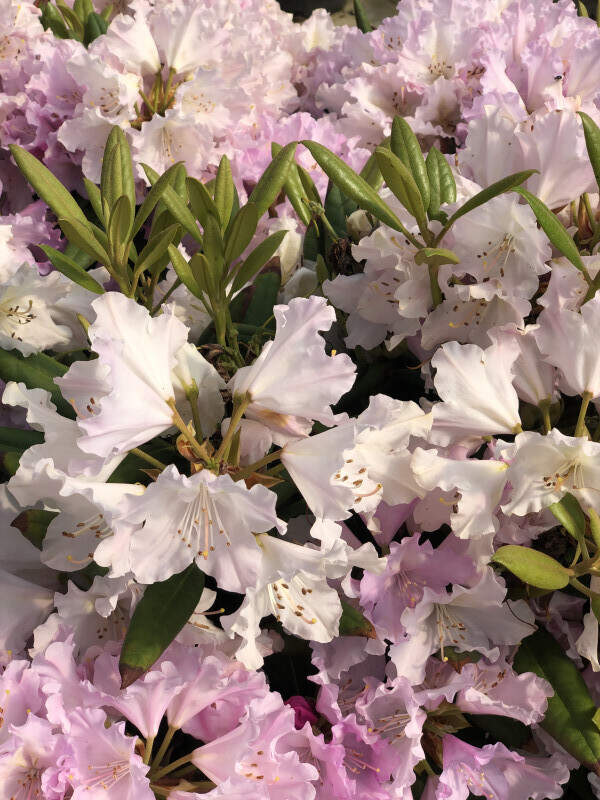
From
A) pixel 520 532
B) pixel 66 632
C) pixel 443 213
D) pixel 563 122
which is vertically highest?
pixel 563 122

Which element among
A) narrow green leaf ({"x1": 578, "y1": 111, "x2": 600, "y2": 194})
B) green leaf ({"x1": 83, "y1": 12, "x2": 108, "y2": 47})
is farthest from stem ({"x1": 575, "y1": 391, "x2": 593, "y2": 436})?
green leaf ({"x1": 83, "y1": 12, "x2": 108, "y2": 47})

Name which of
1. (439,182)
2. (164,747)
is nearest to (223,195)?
(439,182)

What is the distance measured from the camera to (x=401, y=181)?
0.82 metres

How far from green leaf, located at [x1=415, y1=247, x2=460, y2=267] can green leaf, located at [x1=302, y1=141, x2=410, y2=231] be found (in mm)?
46

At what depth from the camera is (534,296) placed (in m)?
0.88

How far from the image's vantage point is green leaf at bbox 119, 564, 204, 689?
0.75 metres

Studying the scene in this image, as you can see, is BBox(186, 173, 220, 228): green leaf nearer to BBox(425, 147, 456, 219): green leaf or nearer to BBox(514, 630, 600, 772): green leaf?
BBox(425, 147, 456, 219): green leaf

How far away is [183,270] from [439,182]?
1.01 feet

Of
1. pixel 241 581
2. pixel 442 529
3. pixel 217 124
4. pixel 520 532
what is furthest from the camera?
pixel 217 124

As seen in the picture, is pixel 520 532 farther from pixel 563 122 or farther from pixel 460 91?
pixel 460 91

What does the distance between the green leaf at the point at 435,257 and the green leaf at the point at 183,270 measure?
0.78ft

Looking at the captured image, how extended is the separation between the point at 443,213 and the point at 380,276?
10 centimetres

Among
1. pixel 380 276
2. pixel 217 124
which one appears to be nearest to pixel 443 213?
pixel 380 276

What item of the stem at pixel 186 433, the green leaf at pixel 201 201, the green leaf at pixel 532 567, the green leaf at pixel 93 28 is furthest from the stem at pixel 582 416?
the green leaf at pixel 93 28
